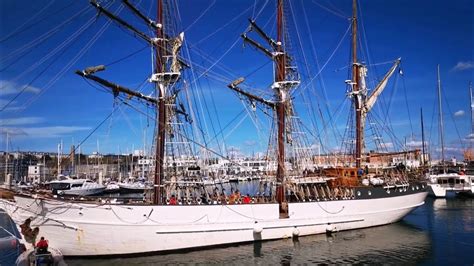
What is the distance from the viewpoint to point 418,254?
72.6 ft

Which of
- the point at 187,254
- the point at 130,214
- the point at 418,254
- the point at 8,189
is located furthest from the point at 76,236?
the point at 418,254

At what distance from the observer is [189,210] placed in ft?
72.0

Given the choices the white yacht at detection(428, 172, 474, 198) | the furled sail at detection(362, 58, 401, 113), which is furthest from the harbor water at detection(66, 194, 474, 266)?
the white yacht at detection(428, 172, 474, 198)

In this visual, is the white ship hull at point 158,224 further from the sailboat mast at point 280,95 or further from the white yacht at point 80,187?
the white yacht at point 80,187

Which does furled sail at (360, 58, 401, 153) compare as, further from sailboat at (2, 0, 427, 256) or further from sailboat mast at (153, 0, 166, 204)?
sailboat mast at (153, 0, 166, 204)

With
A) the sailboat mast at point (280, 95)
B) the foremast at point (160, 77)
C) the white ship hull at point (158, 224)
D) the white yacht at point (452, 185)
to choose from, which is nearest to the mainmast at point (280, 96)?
the sailboat mast at point (280, 95)

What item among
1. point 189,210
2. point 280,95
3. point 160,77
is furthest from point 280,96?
point 189,210

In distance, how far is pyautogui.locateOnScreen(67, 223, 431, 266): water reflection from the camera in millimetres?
20359

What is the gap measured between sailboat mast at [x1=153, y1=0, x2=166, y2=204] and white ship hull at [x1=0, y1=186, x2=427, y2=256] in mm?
1846

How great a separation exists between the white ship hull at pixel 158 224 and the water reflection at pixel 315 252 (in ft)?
1.98

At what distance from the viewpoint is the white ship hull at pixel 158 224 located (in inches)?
772

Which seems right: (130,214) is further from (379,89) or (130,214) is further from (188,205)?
(379,89)

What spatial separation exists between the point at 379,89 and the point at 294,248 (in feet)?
78.2

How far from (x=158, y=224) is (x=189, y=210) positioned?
191cm
